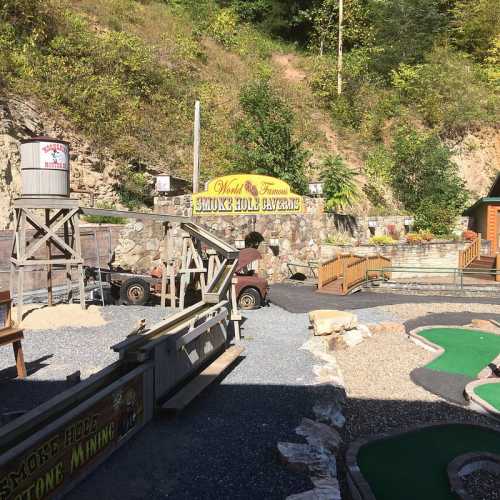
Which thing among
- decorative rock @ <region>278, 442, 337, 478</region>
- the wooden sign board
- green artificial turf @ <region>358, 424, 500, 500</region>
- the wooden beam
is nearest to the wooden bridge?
the wooden beam

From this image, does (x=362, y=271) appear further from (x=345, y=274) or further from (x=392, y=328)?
(x=392, y=328)

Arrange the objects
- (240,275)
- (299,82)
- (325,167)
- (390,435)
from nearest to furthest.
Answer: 1. (390,435)
2. (240,275)
3. (325,167)
4. (299,82)

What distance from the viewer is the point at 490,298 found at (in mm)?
17938

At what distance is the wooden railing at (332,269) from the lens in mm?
18984

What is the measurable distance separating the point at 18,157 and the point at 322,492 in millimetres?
16454

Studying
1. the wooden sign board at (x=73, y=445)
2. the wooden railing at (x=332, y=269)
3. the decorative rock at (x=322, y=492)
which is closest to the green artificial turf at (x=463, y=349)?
the decorative rock at (x=322, y=492)

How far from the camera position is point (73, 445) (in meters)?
4.41

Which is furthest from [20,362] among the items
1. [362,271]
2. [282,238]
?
[362,271]

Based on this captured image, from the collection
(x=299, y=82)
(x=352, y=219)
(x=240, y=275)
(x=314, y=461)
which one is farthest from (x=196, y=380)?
(x=299, y=82)

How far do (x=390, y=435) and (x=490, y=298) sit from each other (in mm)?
13118

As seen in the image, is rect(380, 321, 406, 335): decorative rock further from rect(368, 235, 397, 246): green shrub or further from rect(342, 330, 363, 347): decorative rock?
rect(368, 235, 397, 246): green shrub

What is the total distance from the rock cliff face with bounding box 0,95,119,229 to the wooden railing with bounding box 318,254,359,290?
9424mm

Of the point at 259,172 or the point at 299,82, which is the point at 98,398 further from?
the point at 299,82

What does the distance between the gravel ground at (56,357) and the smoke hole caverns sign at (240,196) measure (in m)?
8.33
